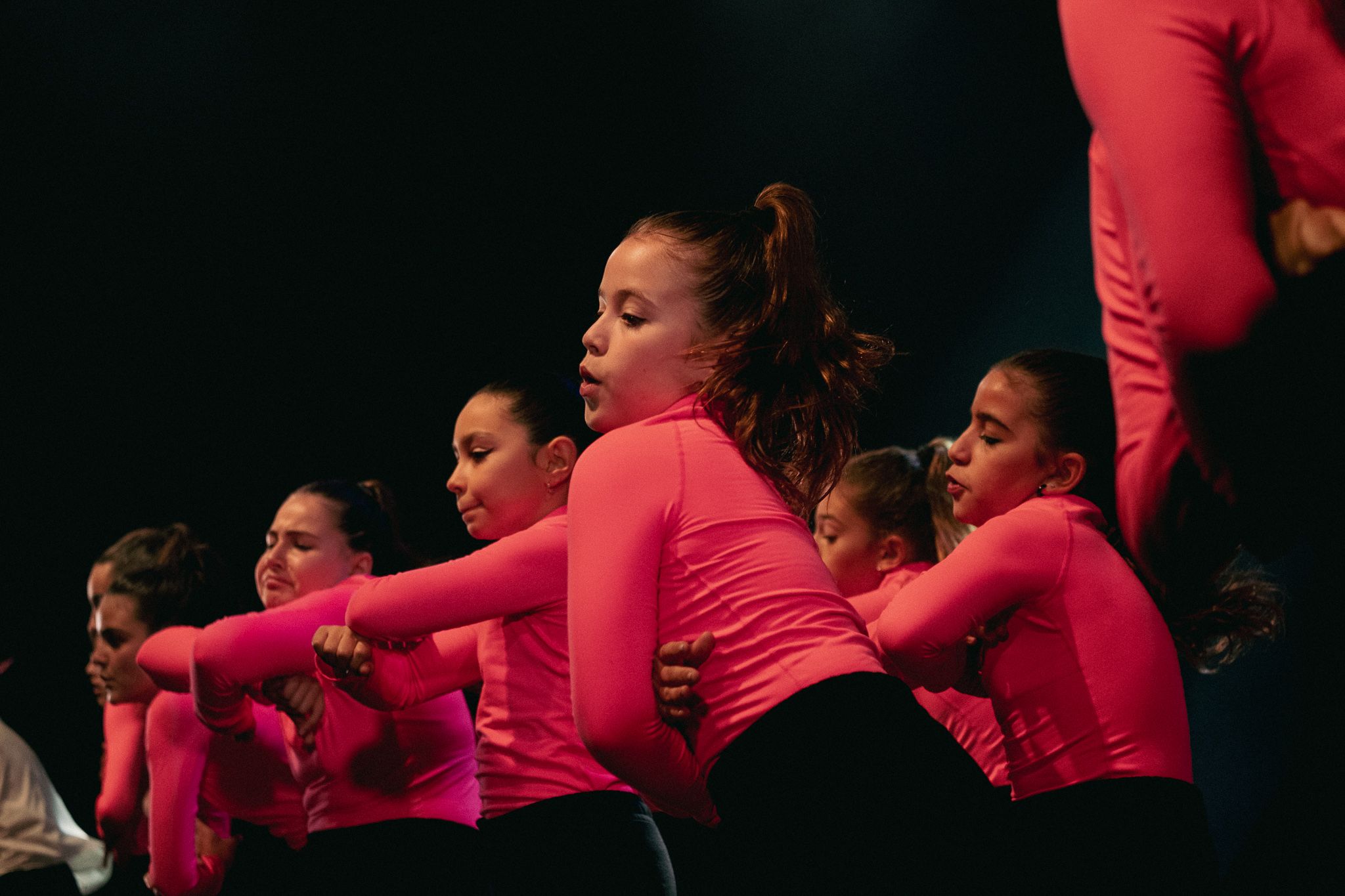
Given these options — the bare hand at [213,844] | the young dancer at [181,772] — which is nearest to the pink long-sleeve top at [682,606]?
the young dancer at [181,772]

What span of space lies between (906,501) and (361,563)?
1.25 meters

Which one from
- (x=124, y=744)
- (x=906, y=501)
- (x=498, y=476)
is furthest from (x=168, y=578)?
(x=906, y=501)

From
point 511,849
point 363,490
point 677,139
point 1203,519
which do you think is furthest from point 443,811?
point 677,139

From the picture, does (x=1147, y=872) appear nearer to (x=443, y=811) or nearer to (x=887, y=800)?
(x=887, y=800)

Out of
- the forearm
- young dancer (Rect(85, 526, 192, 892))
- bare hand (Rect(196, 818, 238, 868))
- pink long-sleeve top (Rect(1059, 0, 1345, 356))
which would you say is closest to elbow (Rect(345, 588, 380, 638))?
the forearm

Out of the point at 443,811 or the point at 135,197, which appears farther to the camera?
the point at 135,197

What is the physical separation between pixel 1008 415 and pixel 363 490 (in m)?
1.68

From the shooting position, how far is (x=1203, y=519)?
0.81 metres

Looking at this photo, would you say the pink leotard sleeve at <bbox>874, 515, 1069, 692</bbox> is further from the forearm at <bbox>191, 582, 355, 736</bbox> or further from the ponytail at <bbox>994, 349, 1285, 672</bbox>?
the forearm at <bbox>191, 582, 355, 736</bbox>

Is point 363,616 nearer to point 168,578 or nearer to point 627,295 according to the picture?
point 627,295

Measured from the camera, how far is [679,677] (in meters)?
1.08

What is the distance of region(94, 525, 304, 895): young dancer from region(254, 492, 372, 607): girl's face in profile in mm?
313

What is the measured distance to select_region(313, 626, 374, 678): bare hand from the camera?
5.35 ft

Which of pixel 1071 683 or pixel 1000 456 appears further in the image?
pixel 1000 456
